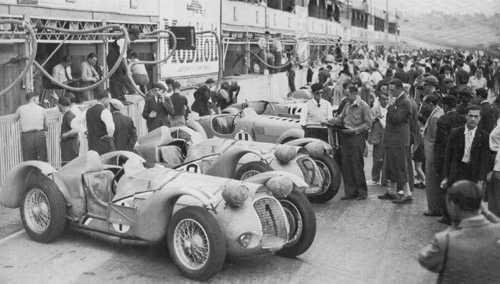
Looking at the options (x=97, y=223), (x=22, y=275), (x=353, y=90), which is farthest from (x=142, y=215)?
(x=353, y=90)

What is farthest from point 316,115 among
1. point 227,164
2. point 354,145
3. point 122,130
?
point 122,130

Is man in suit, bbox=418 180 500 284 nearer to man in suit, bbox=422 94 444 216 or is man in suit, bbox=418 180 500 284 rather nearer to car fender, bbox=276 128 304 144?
man in suit, bbox=422 94 444 216

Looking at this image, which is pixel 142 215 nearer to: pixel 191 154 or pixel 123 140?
pixel 191 154

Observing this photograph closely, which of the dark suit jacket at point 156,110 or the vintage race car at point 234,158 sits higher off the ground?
the dark suit jacket at point 156,110

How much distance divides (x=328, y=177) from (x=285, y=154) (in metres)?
1.15

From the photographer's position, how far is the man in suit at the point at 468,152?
7.70 meters

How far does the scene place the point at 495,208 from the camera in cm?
741

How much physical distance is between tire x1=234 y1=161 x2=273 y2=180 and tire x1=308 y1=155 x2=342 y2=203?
133 centimetres

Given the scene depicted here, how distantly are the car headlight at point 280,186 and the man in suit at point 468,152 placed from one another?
230 cm

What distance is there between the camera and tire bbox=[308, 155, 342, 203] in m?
9.75

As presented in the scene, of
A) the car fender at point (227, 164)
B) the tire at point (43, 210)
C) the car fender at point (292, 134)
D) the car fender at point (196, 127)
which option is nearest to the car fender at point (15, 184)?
the tire at point (43, 210)

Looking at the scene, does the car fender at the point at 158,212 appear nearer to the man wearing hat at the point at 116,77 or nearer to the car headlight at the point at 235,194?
the car headlight at the point at 235,194

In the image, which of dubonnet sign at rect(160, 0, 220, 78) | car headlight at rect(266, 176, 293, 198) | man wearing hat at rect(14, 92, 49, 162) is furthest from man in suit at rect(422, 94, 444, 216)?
dubonnet sign at rect(160, 0, 220, 78)

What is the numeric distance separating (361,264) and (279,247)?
1003mm
